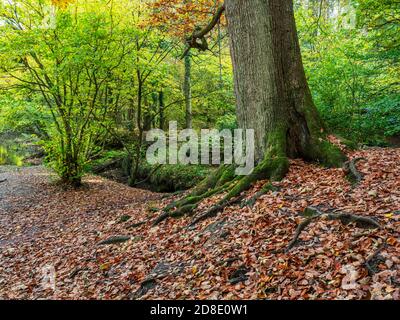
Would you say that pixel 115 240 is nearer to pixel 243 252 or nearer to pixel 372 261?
pixel 243 252

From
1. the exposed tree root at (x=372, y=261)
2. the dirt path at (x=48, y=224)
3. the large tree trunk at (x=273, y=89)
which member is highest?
the large tree trunk at (x=273, y=89)

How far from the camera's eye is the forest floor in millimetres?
3113

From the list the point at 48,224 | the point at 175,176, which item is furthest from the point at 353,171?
the point at 175,176

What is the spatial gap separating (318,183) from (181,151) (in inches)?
396

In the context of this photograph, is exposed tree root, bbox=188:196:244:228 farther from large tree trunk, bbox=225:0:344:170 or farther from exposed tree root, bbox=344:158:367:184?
exposed tree root, bbox=344:158:367:184

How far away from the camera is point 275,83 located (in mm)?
5746

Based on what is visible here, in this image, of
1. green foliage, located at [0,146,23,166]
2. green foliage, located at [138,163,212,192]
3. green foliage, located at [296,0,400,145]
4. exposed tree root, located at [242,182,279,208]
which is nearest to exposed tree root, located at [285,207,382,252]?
exposed tree root, located at [242,182,279,208]

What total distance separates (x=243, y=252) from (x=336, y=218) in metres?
1.17

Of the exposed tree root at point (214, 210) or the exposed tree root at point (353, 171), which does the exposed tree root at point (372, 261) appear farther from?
the exposed tree root at point (214, 210)

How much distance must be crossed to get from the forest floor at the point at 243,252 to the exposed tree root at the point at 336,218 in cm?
5

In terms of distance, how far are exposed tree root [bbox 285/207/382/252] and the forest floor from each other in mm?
51

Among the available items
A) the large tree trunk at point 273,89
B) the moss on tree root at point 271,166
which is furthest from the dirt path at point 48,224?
the large tree trunk at point 273,89

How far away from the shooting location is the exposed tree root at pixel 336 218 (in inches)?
138

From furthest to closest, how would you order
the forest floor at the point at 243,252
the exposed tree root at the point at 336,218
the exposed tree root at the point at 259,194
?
the exposed tree root at the point at 259,194 → the exposed tree root at the point at 336,218 → the forest floor at the point at 243,252
